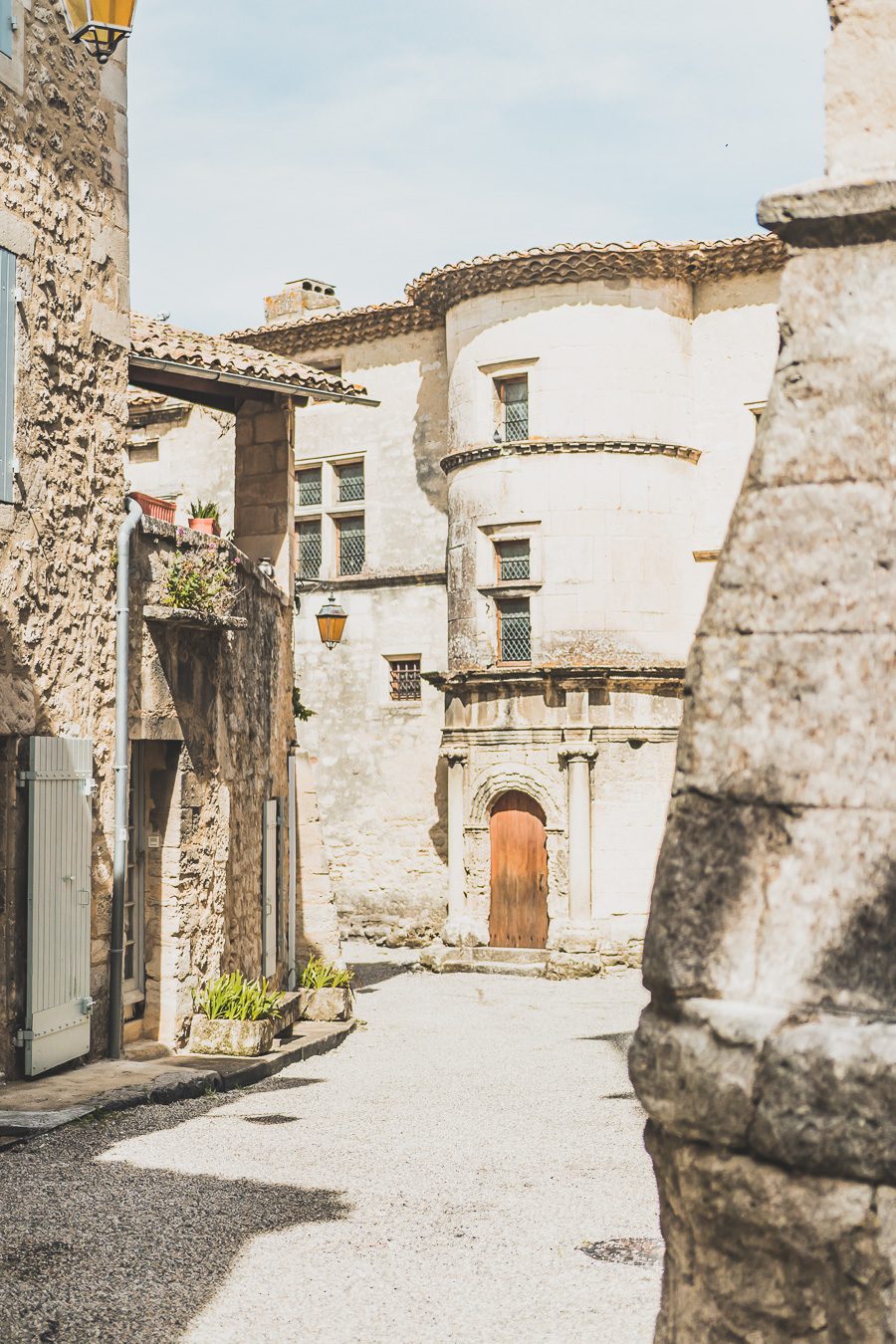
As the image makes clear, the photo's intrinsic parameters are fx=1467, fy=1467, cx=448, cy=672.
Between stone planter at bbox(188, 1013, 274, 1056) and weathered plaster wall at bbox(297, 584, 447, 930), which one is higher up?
weathered plaster wall at bbox(297, 584, 447, 930)

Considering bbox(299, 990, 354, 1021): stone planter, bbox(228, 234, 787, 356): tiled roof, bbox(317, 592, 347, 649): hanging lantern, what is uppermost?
bbox(228, 234, 787, 356): tiled roof

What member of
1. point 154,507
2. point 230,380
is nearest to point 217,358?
point 230,380

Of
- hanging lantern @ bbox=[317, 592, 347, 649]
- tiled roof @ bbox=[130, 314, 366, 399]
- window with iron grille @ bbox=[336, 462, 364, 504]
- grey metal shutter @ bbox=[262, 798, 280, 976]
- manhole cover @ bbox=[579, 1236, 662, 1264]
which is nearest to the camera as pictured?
manhole cover @ bbox=[579, 1236, 662, 1264]

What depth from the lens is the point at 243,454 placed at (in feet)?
43.4

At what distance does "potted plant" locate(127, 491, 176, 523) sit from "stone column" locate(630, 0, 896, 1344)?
25.3 feet

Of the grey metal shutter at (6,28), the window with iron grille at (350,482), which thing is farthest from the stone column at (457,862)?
the grey metal shutter at (6,28)

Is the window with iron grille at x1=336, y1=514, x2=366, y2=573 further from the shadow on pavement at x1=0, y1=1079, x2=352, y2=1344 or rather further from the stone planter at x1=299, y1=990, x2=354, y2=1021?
the shadow on pavement at x1=0, y1=1079, x2=352, y2=1344

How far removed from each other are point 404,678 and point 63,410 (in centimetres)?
1289

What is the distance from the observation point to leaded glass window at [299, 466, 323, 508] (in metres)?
22.2

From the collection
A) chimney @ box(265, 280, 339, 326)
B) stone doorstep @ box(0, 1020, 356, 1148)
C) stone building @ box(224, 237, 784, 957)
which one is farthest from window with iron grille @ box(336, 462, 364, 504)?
stone doorstep @ box(0, 1020, 356, 1148)

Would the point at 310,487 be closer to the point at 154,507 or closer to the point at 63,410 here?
the point at 154,507

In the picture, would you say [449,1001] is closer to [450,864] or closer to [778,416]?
[450,864]

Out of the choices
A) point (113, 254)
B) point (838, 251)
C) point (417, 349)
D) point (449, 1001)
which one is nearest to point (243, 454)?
point (113, 254)

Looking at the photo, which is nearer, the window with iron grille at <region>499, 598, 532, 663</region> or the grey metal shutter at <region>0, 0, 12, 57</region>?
the grey metal shutter at <region>0, 0, 12, 57</region>
